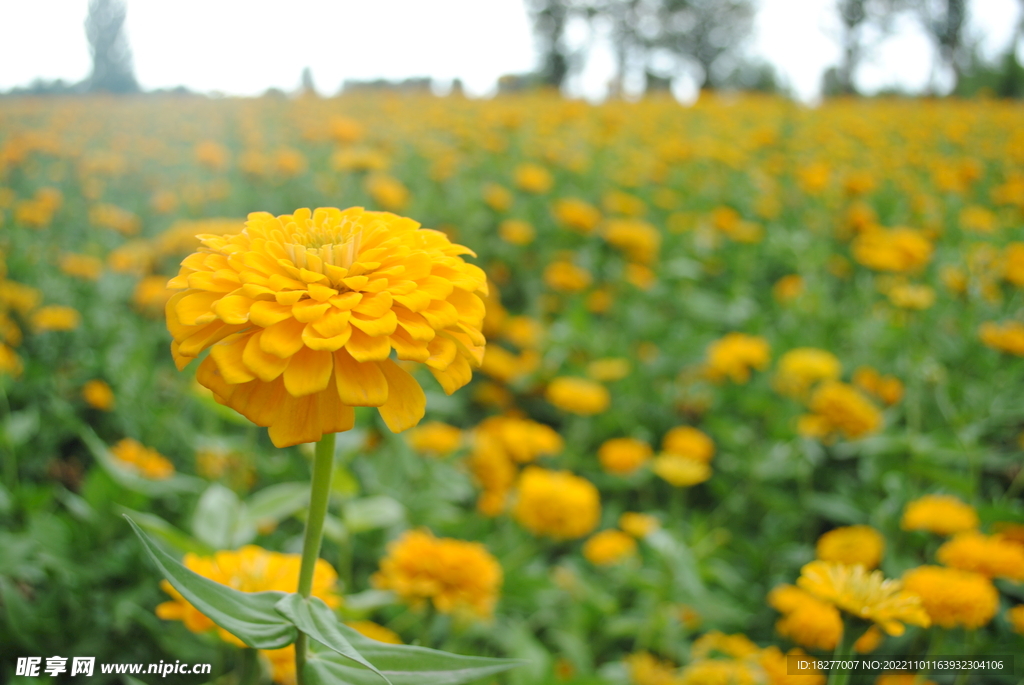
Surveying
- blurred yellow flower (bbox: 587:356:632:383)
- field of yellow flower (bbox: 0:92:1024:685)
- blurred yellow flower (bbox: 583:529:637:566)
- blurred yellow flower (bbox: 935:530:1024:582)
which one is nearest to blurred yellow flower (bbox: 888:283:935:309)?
field of yellow flower (bbox: 0:92:1024:685)

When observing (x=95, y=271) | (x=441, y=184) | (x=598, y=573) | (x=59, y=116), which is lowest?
(x=598, y=573)

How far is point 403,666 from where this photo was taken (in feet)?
1.51

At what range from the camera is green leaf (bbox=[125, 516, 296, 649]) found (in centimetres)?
41

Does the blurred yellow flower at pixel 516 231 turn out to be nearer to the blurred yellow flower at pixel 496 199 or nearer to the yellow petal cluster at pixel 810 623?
the blurred yellow flower at pixel 496 199

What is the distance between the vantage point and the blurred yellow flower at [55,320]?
169cm

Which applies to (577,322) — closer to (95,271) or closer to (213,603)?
(95,271)

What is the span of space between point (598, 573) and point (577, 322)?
2.92 feet

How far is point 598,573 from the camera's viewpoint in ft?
5.33

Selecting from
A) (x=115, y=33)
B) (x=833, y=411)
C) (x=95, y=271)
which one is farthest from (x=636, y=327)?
(x=115, y=33)

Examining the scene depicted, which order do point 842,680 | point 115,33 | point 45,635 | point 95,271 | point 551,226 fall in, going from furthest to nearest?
1. point 551,226
2. point 115,33
3. point 95,271
4. point 45,635
5. point 842,680

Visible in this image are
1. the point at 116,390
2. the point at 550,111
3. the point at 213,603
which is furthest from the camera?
the point at 550,111

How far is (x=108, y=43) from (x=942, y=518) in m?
3.44

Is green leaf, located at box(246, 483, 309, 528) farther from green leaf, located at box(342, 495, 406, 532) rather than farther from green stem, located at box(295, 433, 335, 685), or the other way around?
green stem, located at box(295, 433, 335, 685)

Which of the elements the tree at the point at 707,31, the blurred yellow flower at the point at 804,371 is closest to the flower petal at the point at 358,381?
the blurred yellow flower at the point at 804,371
